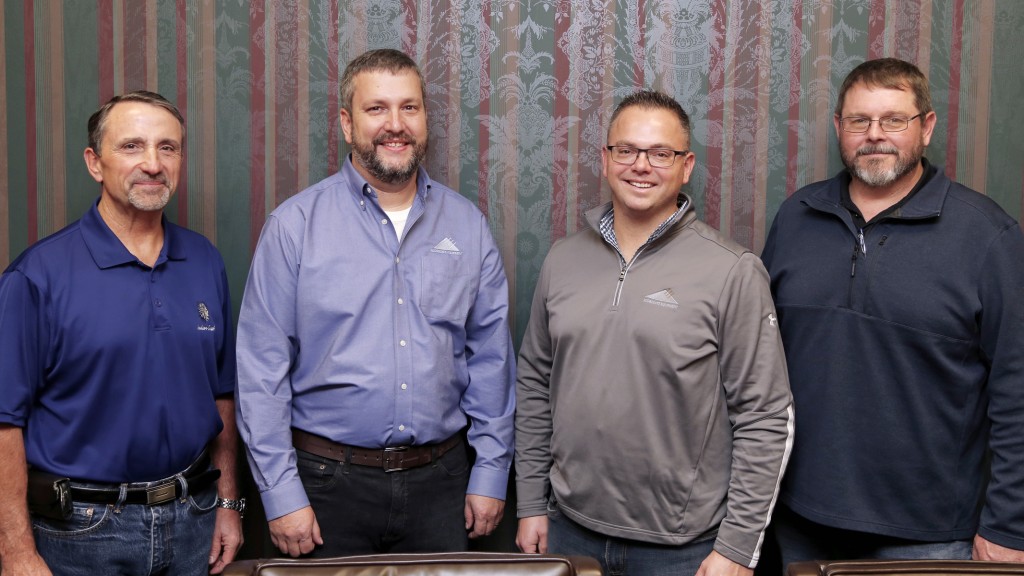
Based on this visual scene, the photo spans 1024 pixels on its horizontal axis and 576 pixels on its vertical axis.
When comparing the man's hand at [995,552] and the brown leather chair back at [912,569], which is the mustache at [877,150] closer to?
the man's hand at [995,552]

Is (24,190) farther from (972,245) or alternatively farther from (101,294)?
(972,245)

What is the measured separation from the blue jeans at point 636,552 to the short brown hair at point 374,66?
124 cm

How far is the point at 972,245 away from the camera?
81.2 inches

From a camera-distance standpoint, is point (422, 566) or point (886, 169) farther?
point (886, 169)

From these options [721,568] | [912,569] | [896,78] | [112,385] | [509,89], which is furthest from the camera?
[509,89]

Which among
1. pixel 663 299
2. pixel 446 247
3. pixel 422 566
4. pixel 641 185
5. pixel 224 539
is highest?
pixel 641 185

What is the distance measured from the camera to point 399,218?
2.36 metres

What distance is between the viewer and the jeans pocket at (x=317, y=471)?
7.25 ft

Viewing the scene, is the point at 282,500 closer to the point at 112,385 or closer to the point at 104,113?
the point at 112,385

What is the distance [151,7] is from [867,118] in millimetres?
2074

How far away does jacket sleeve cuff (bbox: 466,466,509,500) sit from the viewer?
2332 mm

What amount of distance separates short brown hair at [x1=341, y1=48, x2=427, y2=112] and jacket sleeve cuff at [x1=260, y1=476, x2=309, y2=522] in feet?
3.28

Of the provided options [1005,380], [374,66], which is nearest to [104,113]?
[374,66]

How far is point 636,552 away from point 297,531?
826mm
